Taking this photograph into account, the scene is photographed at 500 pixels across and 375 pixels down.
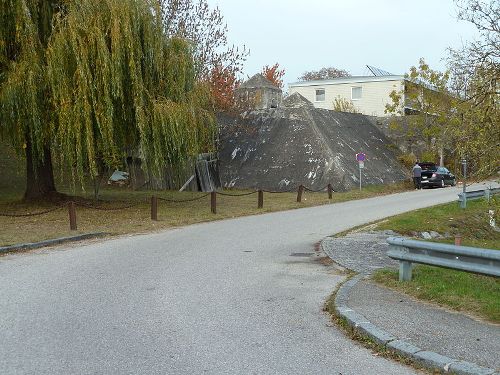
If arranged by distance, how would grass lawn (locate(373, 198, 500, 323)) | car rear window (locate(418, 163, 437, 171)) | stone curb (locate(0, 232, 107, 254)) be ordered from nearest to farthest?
grass lawn (locate(373, 198, 500, 323))
stone curb (locate(0, 232, 107, 254))
car rear window (locate(418, 163, 437, 171))

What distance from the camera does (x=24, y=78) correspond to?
1720 centimetres

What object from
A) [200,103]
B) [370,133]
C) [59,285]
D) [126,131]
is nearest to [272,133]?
[370,133]

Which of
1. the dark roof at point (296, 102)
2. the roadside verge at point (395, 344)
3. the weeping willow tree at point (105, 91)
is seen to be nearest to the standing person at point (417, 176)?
the dark roof at point (296, 102)

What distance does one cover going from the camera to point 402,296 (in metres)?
7.19

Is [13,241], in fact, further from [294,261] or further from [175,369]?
[175,369]

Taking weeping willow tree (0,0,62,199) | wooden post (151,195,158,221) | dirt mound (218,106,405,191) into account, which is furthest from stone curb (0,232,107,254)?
dirt mound (218,106,405,191)

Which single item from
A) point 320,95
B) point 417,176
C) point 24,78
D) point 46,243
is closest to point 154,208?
point 46,243

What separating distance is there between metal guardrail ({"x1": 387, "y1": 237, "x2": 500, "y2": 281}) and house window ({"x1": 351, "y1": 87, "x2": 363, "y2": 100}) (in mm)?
46306

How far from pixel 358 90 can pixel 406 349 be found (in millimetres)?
49588

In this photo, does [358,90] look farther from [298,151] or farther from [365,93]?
[298,151]

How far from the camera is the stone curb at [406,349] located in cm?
453

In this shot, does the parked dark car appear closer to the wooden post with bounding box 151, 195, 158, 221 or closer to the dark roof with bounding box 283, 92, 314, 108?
the dark roof with bounding box 283, 92, 314, 108

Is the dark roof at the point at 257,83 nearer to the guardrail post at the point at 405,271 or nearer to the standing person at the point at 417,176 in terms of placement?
the standing person at the point at 417,176

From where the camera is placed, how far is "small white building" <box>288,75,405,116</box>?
5038cm
